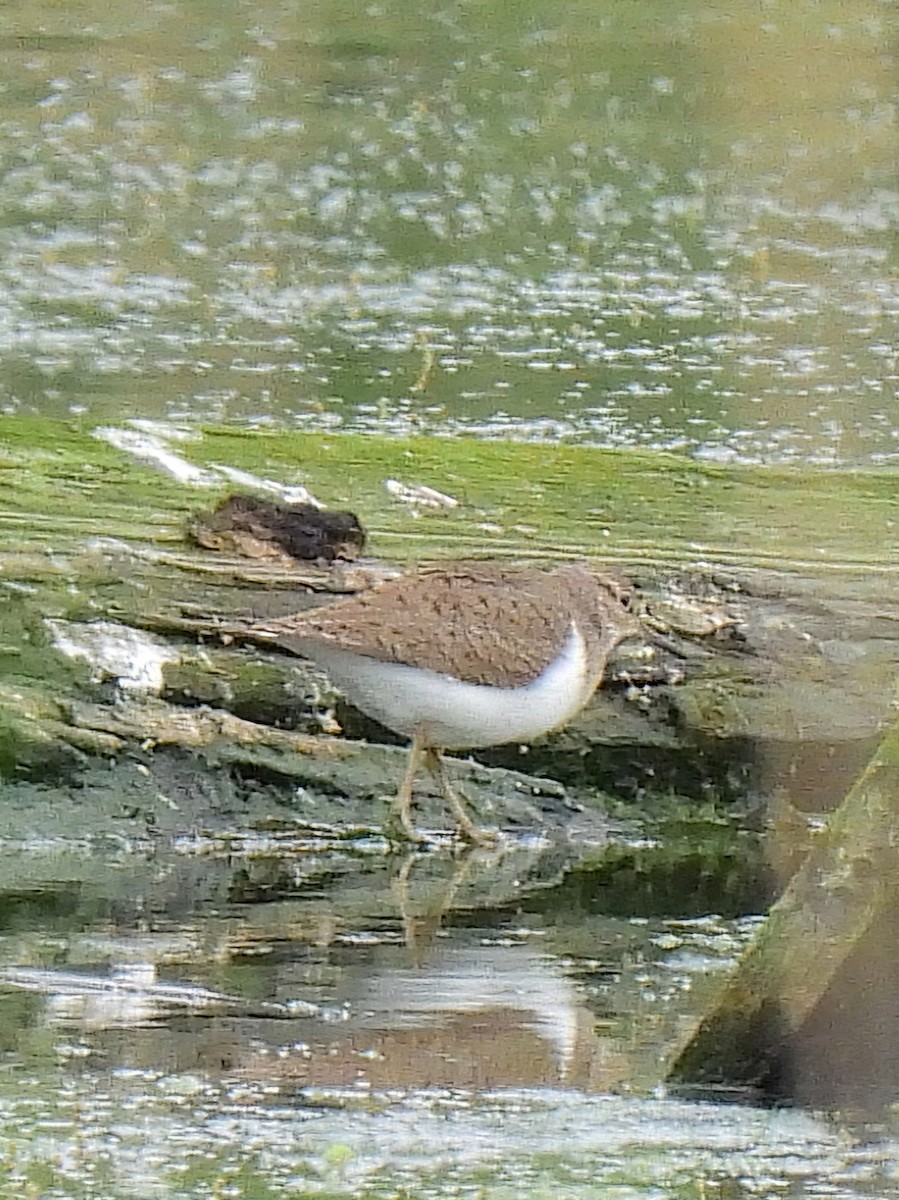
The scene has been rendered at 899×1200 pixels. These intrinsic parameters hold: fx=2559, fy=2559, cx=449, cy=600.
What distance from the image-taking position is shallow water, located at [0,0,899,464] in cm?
651

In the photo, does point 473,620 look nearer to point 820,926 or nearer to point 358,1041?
point 358,1041

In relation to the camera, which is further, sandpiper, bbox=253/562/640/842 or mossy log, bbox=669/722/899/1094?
sandpiper, bbox=253/562/640/842

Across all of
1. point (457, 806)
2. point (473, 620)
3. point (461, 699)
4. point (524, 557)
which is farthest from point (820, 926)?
point (524, 557)

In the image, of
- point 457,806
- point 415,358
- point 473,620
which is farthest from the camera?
point 415,358

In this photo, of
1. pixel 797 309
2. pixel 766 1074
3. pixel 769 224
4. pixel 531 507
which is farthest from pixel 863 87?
pixel 766 1074

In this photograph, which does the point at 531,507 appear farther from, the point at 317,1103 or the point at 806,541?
the point at 317,1103

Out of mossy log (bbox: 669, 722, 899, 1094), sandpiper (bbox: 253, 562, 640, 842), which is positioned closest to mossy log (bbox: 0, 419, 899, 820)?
sandpiper (bbox: 253, 562, 640, 842)

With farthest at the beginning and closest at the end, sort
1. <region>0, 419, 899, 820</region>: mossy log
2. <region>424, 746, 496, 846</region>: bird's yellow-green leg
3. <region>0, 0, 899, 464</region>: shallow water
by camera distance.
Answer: <region>0, 0, 899, 464</region>: shallow water < <region>424, 746, 496, 846</region>: bird's yellow-green leg < <region>0, 419, 899, 820</region>: mossy log

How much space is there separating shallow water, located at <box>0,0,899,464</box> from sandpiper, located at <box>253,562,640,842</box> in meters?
1.64

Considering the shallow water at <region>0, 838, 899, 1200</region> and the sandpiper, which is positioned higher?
the sandpiper

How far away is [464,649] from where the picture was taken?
4.50 metres

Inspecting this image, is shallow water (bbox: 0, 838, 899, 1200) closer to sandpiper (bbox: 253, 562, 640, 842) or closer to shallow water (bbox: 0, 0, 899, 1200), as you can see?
shallow water (bbox: 0, 0, 899, 1200)

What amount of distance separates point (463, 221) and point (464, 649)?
3.77m

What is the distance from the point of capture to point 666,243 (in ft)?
25.9
